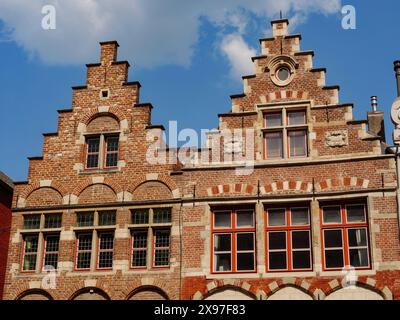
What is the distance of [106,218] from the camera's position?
19.4m

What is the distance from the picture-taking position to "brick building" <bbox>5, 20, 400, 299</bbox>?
58.0 feet

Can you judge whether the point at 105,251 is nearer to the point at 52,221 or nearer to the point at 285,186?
the point at 52,221

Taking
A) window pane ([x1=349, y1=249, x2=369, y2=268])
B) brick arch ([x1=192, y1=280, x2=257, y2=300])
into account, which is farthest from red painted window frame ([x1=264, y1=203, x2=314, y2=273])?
window pane ([x1=349, y1=249, x2=369, y2=268])

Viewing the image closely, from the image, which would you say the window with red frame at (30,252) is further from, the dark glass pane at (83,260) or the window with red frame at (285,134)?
the window with red frame at (285,134)

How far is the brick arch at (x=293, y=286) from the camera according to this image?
17.3 m

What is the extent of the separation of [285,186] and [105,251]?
18.5ft

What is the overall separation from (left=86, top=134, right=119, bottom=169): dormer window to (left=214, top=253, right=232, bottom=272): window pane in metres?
4.35

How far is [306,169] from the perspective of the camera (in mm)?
18453

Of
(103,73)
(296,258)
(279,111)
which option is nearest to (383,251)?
(296,258)

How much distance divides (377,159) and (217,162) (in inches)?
181

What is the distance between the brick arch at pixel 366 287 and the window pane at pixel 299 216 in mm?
1907

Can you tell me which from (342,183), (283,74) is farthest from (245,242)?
(283,74)
